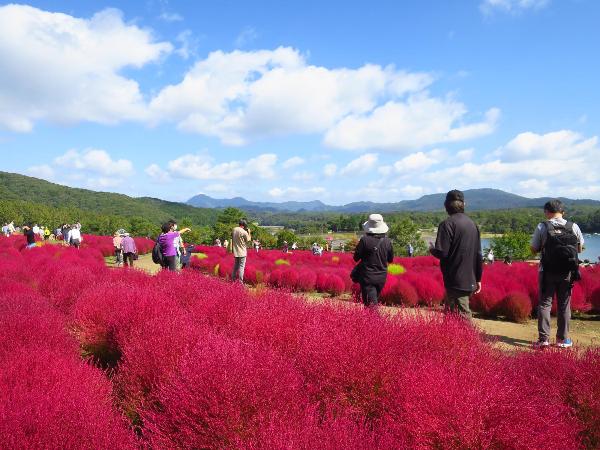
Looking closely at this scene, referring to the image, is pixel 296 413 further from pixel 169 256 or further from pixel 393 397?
pixel 169 256

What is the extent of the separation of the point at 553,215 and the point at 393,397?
3.80 meters

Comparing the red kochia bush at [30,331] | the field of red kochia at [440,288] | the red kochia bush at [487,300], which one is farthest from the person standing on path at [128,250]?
the red kochia bush at [487,300]

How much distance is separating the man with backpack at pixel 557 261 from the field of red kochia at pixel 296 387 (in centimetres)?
205

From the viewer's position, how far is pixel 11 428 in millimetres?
1814

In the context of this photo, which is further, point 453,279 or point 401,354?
point 453,279

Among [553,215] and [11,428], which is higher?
[553,215]

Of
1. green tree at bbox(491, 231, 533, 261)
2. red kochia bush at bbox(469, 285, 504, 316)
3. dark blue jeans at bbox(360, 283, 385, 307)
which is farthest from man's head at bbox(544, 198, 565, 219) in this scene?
green tree at bbox(491, 231, 533, 261)

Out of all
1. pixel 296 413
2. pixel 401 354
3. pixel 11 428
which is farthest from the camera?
pixel 401 354

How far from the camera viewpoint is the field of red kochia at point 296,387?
76.6 inches

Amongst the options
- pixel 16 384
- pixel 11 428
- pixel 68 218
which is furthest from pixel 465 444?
pixel 68 218

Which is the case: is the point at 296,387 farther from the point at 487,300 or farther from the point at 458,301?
the point at 487,300

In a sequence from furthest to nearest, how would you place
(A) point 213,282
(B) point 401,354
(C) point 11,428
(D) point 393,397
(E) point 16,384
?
(A) point 213,282 → (B) point 401,354 → (D) point 393,397 → (E) point 16,384 → (C) point 11,428

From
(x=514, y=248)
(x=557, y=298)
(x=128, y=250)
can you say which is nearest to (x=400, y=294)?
(x=557, y=298)

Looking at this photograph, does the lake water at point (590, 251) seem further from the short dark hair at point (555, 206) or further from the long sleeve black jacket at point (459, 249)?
the long sleeve black jacket at point (459, 249)
